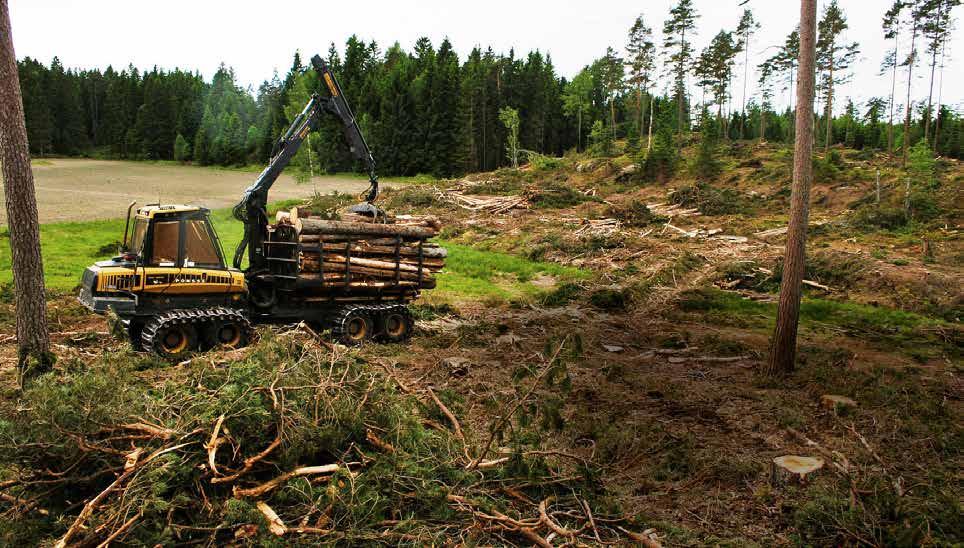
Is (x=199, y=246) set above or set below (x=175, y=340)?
above

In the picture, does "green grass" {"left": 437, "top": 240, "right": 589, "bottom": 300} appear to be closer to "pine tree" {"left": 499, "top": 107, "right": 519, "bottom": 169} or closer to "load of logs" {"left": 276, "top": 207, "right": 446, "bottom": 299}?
"load of logs" {"left": 276, "top": 207, "right": 446, "bottom": 299}

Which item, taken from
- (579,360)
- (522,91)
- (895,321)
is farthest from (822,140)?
(579,360)

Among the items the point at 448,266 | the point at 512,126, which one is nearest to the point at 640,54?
the point at 512,126

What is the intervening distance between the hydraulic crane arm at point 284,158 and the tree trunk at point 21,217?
4.00m

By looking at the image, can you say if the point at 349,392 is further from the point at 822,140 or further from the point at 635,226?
the point at 822,140

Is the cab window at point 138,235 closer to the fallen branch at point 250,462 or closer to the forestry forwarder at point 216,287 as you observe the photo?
the forestry forwarder at point 216,287

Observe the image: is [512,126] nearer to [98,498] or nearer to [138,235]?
[138,235]

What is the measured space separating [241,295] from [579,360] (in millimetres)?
6418

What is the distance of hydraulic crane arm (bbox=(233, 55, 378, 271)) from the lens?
11.9 m

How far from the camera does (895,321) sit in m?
15.5

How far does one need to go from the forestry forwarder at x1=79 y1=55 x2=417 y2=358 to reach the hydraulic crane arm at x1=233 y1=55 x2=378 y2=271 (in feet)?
0.07

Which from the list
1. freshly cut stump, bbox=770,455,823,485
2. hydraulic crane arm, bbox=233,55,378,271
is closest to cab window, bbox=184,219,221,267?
hydraulic crane arm, bbox=233,55,378,271

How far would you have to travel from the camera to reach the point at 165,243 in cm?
1010

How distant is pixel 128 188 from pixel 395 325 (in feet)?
138
